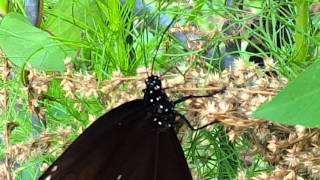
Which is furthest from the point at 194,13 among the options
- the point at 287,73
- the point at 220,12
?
the point at 287,73

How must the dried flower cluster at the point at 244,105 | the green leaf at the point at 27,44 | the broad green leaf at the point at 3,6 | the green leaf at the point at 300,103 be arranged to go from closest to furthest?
the green leaf at the point at 300,103, the dried flower cluster at the point at 244,105, the green leaf at the point at 27,44, the broad green leaf at the point at 3,6

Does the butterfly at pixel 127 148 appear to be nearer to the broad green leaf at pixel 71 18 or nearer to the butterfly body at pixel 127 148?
the butterfly body at pixel 127 148

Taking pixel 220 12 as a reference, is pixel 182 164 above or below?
below

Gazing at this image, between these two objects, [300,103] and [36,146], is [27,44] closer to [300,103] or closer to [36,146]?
[36,146]

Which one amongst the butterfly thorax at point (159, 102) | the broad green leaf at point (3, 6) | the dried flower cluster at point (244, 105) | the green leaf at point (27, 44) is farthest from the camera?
the broad green leaf at point (3, 6)

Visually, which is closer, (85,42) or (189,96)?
(189,96)

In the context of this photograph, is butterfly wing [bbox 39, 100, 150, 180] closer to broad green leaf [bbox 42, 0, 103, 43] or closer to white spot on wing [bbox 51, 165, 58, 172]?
white spot on wing [bbox 51, 165, 58, 172]

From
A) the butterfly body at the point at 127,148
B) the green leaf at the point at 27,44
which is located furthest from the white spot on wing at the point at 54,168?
the green leaf at the point at 27,44

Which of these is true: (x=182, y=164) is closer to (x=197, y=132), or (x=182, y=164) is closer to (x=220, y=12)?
(x=197, y=132)
